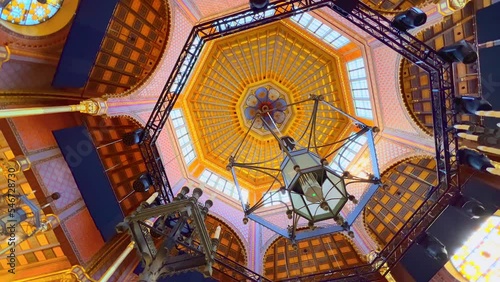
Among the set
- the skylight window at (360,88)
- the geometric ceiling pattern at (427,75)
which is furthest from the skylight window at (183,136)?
the geometric ceiling pattern at (427,75)

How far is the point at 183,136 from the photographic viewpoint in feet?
56.5

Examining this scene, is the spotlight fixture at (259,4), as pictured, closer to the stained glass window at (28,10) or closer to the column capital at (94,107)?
the column capital at (94,107)

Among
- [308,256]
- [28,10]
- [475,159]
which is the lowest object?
[308,256]

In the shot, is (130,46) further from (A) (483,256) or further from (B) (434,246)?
(A) (483,256)

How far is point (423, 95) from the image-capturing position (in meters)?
12.9

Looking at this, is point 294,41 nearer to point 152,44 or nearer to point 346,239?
point 152,44

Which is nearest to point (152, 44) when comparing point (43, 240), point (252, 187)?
point (43, 240)

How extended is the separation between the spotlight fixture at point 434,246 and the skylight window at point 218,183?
983 centimetres

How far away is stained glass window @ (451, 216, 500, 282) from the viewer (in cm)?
1144

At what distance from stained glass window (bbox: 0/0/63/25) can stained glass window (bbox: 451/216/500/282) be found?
18.5 metres

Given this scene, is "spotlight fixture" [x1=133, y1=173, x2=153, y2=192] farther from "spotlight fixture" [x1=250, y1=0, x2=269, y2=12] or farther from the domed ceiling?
"spotlight fixture" [x1=250, y1=0, x2=269, y2=12]

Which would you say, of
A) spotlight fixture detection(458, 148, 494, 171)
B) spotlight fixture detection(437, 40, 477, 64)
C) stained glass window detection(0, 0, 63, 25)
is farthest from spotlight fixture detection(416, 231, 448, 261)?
stained glass window detection(0, 0, 63, 25)

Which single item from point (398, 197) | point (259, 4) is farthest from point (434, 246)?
point (259, 4)

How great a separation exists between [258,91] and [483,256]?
46.0ft
